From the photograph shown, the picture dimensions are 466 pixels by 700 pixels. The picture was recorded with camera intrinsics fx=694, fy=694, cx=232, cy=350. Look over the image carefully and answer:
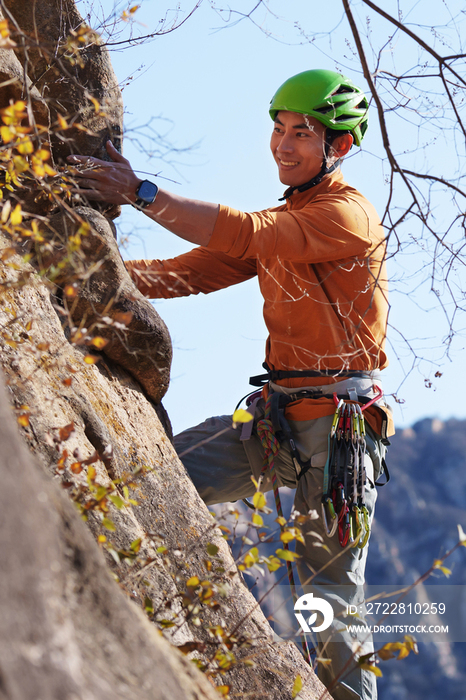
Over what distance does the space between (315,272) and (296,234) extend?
0.37 meters

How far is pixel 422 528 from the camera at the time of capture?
69.2 meters

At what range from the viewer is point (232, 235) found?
385 centimetres

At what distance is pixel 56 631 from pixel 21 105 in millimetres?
1443

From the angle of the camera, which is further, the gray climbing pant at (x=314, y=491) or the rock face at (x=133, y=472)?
the gray climbing pant at (x=314, y=491)

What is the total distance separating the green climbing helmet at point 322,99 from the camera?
453 cm

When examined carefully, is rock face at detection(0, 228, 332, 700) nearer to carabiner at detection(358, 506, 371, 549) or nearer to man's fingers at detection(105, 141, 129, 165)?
carabiner at detection(358, 506, 371, 549)

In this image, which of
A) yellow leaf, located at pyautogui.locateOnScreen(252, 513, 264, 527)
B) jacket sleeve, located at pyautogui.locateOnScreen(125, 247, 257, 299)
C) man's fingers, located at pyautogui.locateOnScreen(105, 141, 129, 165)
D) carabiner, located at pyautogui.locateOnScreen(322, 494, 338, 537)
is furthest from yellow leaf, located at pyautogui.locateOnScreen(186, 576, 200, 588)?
jacket sleeve, located at pyautogui.locateOnScreen(125, 247, 257, 299)

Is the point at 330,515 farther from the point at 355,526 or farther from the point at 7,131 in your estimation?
the point at 7,131

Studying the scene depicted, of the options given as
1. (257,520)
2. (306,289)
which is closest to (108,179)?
(306,289)

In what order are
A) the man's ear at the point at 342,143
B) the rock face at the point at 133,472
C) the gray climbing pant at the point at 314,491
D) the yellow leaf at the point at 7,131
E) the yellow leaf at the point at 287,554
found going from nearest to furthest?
the yellow leaf at the point at 7,131 < the yellow leaf at the point at 287,554 < the rock face at the point at 133,472 < the gray climbing pant at the point at 314,491 < the man's ear at the point at 342,143

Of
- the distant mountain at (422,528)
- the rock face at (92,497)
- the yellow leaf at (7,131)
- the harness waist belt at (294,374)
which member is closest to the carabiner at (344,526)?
the rock face at (92,497)

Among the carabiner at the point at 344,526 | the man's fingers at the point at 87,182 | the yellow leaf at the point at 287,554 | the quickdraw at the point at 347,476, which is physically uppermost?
the man's fingers at the point at 87,182

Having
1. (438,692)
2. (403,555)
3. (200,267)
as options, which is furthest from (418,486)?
(200,267)

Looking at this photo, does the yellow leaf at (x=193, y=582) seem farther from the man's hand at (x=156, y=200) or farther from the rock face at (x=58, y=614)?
the man's hand at (x=156, y=200)
